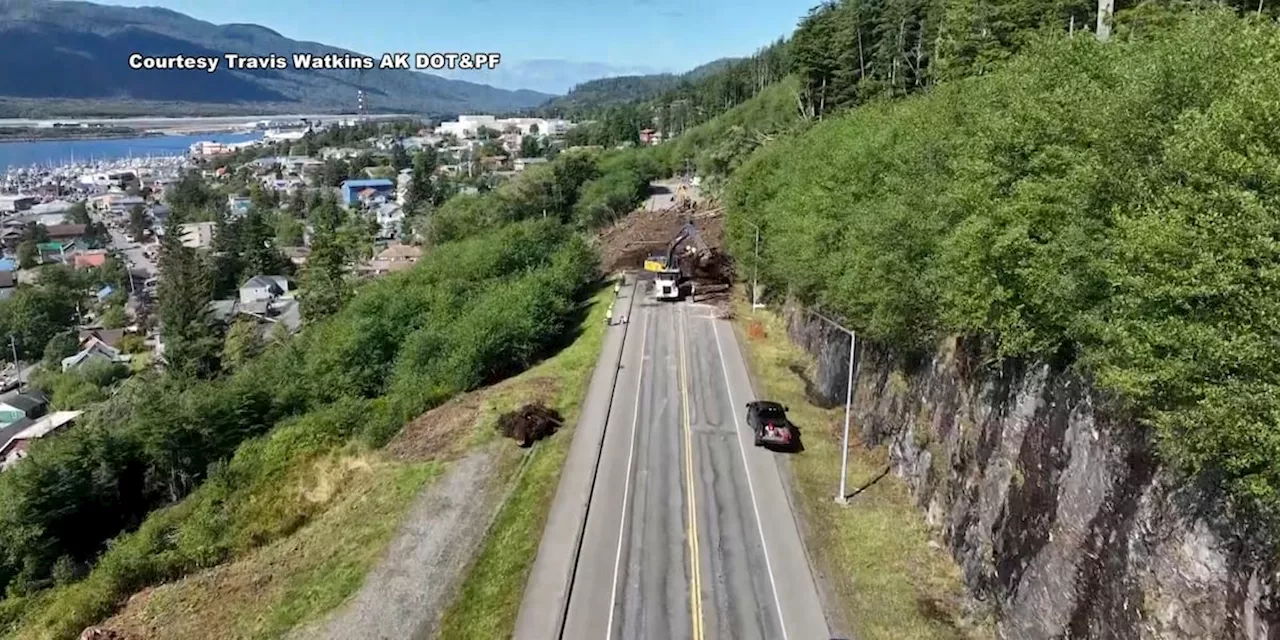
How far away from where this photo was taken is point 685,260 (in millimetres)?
76562

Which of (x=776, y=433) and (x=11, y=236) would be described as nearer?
(x=776, y=433)

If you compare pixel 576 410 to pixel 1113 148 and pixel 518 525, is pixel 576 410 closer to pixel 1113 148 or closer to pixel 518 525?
pixel 518 525

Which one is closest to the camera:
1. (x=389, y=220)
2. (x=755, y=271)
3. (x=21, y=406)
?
(x=755, y=271)

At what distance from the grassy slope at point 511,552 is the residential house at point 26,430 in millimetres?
63542

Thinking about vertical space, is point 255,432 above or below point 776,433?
below

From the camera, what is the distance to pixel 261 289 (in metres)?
122

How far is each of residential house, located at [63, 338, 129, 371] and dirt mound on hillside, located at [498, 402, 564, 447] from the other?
Result: 87056 mm

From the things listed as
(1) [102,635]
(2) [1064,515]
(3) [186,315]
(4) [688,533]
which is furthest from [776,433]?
(3) [186,315]

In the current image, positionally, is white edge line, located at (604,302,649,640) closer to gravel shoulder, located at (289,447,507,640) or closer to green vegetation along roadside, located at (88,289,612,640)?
green vegetation along roadside, located at (88,289,612,640)

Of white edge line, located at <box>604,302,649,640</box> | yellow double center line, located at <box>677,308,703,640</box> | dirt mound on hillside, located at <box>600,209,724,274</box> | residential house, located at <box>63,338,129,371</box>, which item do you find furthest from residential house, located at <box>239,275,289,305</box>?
yellow double center line, located at <box>677,308,703,640</box>

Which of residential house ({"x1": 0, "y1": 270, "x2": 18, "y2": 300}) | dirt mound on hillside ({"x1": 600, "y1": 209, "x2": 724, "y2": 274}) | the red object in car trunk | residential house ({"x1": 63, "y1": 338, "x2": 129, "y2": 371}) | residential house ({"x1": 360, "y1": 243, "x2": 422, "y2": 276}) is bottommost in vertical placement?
residential house ({"x1": 63, "y1": 338, "x2": 129, "y2": 371})

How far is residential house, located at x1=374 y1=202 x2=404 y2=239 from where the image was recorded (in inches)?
6831

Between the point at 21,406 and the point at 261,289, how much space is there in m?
37.4

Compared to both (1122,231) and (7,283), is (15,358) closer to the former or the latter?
(7,283)
